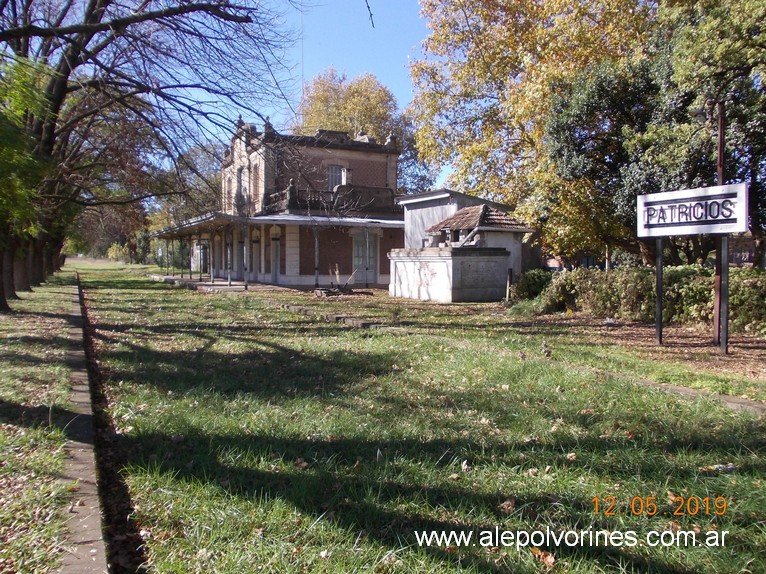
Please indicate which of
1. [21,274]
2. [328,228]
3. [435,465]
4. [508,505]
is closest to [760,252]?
[435,465]

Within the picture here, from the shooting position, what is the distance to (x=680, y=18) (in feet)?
42.3

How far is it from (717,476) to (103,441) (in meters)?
4.80

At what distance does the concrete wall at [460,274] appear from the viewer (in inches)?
693

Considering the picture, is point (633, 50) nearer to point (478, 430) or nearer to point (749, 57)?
point (749, 57)

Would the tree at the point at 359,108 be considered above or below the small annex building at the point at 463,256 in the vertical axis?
above

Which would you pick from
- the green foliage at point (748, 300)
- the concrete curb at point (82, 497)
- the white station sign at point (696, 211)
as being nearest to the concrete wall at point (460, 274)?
the green foliage at point (748, 300)

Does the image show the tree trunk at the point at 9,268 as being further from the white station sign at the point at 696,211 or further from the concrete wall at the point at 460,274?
the white station sign at the point at 696,211

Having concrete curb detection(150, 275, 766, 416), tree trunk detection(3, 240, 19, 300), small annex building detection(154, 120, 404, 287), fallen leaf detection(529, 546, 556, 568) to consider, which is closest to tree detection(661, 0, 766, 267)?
concrete curb detection(150, 275, 766, 416)

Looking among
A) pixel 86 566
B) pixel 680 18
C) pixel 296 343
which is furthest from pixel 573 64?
pixel 86 566

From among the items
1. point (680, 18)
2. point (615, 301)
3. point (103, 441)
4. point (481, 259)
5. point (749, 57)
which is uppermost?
point (680, 18)

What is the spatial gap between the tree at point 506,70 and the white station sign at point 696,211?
6.54 meters

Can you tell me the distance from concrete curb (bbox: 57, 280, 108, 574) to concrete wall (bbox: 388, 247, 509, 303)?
12570mm

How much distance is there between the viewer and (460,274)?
17688mm

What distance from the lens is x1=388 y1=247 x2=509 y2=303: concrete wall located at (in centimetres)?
1761
